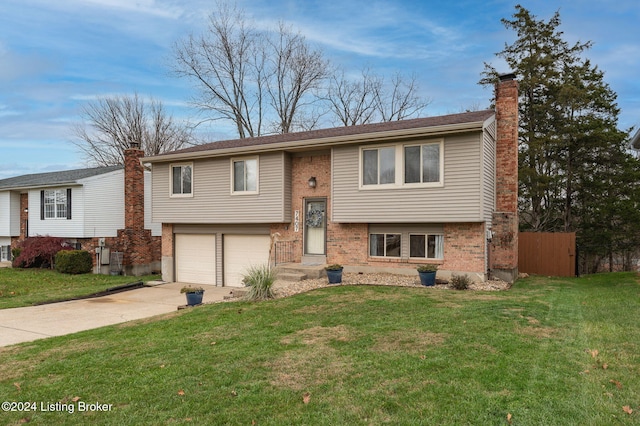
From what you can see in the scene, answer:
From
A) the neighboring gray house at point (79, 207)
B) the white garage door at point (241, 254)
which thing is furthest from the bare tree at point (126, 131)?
the white garage door at point (241, 254)

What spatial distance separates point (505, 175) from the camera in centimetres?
1323

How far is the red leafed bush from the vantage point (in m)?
20.4

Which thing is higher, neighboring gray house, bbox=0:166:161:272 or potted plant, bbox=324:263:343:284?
neighboring gray house, bbox=0:166:161:272

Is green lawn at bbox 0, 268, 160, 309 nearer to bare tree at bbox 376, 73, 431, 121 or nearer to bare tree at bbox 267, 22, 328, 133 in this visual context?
bare tree at bbox 267, 22, 328, 133

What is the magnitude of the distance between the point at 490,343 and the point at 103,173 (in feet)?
70.5

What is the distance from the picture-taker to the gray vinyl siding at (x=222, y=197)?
14375 mm

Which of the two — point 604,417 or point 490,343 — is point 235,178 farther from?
point 604,417

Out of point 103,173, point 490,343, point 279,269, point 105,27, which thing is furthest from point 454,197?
point 103,173

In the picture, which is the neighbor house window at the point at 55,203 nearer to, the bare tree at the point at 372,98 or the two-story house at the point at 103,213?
the two-story house at the point at 103,213

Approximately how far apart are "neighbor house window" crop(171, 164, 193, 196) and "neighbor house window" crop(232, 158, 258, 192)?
6.98 ft

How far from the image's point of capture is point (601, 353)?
4.98 metres

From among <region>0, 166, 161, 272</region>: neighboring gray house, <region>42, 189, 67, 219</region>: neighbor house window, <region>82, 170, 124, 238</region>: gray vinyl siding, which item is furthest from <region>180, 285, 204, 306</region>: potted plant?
<region>42, 189, 67, 219</region>: neighbor house window

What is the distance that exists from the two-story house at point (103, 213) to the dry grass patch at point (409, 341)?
57.9 ft

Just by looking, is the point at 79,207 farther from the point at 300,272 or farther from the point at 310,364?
the point at 310,364
